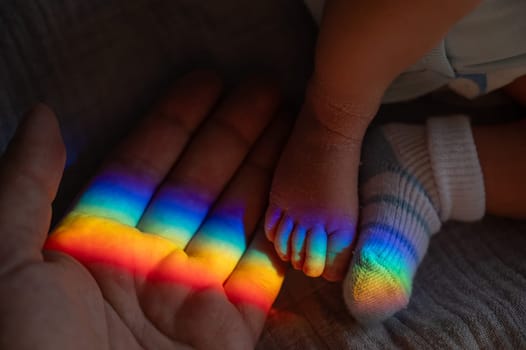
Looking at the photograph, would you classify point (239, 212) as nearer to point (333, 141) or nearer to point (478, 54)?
point (333, 141)

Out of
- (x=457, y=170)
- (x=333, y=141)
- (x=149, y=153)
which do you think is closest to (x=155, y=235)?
(x=149, y=153)

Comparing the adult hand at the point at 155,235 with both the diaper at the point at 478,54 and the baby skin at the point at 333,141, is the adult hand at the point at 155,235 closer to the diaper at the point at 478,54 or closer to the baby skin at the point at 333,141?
the baby skin at the point at 333,141

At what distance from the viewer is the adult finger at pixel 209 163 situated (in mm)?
722

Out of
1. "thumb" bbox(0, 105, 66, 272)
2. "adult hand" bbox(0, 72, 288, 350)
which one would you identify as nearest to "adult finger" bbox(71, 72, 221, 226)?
"adult hand" bbox(0, 72, 288, 350)

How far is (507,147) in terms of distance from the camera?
736 millimetres

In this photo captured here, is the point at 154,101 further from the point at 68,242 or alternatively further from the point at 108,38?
the point at 68,242

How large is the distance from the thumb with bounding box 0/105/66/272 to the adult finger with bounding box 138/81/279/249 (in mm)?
159

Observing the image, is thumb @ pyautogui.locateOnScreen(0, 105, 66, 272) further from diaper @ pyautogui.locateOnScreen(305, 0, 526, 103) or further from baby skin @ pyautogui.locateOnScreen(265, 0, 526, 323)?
diaper @ pyautogui.locateOnScreen(305, 0, 526, 103)

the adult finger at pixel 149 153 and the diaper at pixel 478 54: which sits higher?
the diaper at pixel 478 54

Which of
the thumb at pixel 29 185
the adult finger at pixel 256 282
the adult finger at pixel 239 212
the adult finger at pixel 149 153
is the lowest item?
the adult finger at pixel 256 282

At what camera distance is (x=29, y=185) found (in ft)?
1.84

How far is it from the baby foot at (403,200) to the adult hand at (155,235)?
0.34 feet

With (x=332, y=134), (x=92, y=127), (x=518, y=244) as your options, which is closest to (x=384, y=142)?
(x=332, y=134)

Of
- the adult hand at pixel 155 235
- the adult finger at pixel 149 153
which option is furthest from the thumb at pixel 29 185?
the adult finger at pixel 149 153
